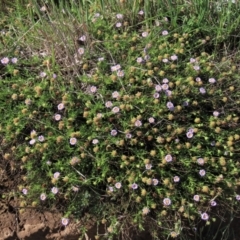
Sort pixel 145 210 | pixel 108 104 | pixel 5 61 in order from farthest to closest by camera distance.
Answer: pixel 5 61 < pixel 108 104 < pixel 145 210

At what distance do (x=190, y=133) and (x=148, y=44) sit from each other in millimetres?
576

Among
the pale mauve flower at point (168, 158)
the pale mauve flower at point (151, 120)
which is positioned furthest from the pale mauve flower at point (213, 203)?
the pale mauve flower at point (151, 120)

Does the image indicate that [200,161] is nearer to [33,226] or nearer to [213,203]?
[213,203]

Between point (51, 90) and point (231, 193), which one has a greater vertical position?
point (51, 90)

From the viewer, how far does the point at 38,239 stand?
249 cm

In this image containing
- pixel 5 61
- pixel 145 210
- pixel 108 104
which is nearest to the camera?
pixel 145 210

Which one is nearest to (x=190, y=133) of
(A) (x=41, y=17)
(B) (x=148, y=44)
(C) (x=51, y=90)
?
(B) (x=148, y=44)

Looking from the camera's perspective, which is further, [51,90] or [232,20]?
[232,20]

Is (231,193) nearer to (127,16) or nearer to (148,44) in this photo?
(148,44)

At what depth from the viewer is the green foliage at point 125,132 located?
2338 millimetres

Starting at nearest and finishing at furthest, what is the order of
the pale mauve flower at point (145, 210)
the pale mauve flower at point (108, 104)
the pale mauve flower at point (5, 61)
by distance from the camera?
the pale mauve flower at point (145, 210), the pale mauve flower at point (108, 104), the pale mauve flower at point (5, 61)

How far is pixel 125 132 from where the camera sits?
2314mm

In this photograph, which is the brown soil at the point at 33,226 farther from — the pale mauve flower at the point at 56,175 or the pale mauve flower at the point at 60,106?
the pale mauve flower at the point at 60,106

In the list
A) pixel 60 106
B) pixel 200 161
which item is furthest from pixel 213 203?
pixel 60 106
